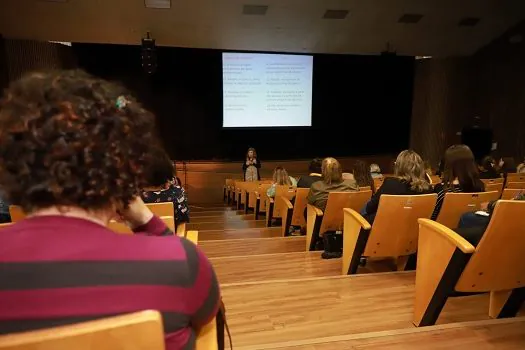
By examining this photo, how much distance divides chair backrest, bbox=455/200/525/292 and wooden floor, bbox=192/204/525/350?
0.63 feet

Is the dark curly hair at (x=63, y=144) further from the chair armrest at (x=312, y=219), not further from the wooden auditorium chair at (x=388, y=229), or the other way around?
the chair armrest at (x=312, y=219)

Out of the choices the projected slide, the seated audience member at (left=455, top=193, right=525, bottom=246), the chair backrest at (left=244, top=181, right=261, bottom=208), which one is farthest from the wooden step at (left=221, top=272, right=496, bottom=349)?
the projected slide

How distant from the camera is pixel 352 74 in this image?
36.7ft

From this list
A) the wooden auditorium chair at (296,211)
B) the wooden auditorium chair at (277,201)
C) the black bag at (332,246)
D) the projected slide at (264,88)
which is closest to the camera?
the black bag at (332,246)

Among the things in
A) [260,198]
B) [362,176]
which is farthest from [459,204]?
[260,198]

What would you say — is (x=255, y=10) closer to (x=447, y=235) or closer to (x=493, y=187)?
(x=493, y=187)

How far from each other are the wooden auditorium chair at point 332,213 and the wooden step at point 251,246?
0.26m

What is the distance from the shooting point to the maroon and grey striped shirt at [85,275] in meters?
0.71

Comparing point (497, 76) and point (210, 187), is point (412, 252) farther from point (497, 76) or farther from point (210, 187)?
point (497, 76)

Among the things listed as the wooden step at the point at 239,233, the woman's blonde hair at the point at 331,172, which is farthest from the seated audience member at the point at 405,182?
the wooden step at the point at 239,233

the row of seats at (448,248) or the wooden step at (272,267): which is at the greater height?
the row of seats at (448,248)

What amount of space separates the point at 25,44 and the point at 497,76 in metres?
10.9

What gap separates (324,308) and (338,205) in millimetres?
1685

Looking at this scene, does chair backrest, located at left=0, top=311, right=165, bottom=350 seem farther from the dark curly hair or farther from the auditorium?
the dark curly hair
